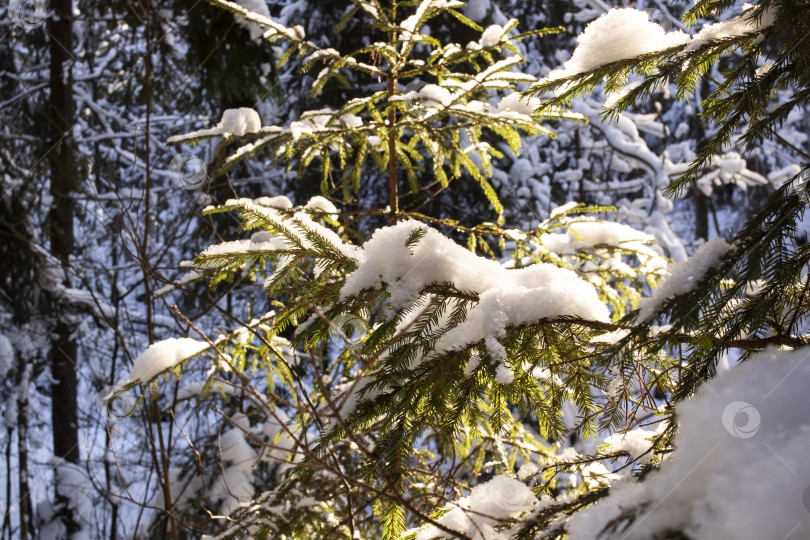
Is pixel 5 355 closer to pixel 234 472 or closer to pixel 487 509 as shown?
pixel 234 472

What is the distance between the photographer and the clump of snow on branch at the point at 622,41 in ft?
3.86

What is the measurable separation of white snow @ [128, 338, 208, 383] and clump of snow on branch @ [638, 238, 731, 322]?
1741 mm

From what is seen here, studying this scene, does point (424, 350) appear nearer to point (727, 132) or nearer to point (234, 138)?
point (727, 132)

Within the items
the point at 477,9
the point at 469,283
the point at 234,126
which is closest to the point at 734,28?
the point at 469,283

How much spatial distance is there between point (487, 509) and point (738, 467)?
84 centimetres

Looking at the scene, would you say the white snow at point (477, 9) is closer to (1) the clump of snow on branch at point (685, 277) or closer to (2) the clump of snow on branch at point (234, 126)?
(2) the clump of snow on branch at point (234, 126)

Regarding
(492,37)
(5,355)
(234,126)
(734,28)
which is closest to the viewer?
(734,28)

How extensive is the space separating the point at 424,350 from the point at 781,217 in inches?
31.2

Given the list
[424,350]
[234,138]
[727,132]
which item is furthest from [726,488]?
[234,138]

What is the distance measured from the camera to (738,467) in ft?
2.25

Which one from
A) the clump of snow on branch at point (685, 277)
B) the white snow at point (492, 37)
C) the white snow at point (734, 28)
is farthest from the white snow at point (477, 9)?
the clump of snow on branch at point (685, 277)

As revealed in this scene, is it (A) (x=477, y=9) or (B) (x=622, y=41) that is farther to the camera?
(A) (x=477, y=9)
